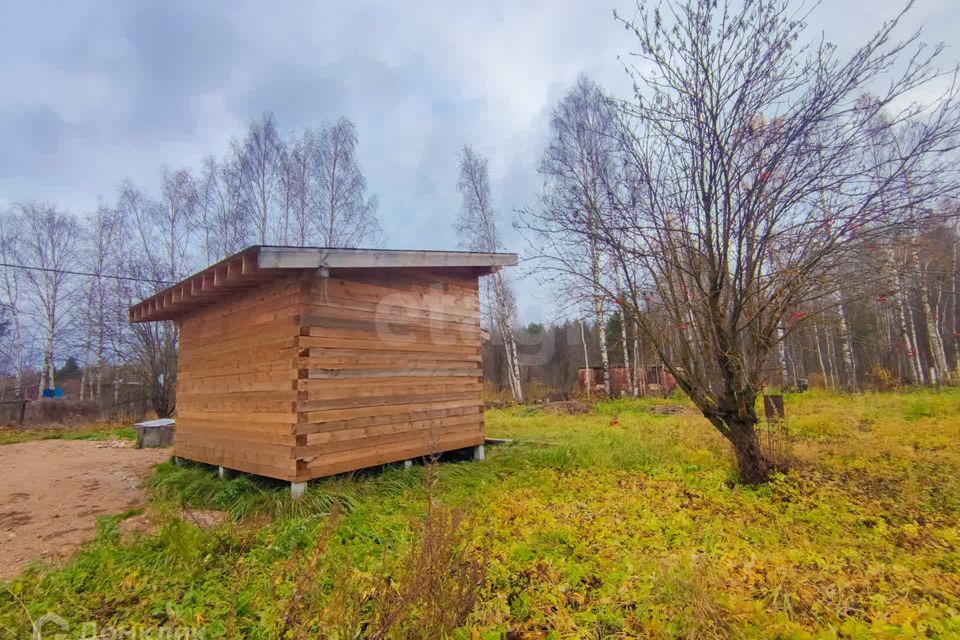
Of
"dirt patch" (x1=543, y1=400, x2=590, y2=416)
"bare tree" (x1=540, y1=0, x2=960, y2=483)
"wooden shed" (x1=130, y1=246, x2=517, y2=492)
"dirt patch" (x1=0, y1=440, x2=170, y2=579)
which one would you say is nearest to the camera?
"bare tree" (x1=540, y1=0, x2=960, y2=483)

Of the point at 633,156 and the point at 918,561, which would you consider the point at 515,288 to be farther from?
the point at 918,561

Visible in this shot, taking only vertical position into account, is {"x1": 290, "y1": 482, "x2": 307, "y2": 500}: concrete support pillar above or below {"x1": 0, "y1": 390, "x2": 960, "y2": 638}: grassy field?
above

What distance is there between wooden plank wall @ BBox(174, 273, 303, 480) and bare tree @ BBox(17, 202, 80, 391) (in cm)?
1568

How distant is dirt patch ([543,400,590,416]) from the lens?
42.5ft

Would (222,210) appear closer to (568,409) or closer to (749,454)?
(568,409)

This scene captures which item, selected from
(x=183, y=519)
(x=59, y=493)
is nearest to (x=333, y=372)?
(x=183, y=519)

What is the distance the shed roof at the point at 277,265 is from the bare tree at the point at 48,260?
15.1 metres

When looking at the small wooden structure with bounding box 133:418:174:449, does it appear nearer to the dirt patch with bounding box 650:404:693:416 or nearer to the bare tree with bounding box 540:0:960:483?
the bare tree with bounding box 540:0:960:483

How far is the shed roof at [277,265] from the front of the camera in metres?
4.65

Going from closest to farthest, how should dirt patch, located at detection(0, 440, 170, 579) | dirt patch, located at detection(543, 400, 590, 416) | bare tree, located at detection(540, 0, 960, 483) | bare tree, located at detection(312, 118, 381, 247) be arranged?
bare tree, located at detection(540, 0, 960, 483)
dirt patch, located at detection(0, 440, 170, 579)
dirt patch, located at detection(543, 400, 590, 416)
bare tree, located at detection(312, 118, 381, 247)

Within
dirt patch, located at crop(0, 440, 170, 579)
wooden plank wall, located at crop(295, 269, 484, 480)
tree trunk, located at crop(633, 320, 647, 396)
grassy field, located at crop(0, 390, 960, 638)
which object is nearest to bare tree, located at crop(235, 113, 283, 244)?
dirt patch, located at crop(0, 440, 170, 579)

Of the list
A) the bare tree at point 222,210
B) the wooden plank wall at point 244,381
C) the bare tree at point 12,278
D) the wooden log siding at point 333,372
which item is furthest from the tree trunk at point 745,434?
the bare tree at point 12,278

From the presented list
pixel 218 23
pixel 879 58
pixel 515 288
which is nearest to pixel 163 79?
pixel 218 23

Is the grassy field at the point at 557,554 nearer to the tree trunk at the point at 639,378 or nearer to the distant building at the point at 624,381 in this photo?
the tree trunk at the point at 639,378
